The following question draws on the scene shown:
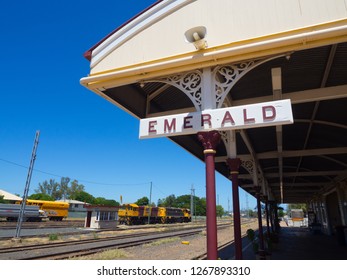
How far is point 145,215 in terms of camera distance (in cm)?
4412

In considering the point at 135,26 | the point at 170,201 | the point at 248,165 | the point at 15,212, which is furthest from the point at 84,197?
the point at 135,26

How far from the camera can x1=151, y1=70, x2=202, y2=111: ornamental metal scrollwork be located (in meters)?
4.70

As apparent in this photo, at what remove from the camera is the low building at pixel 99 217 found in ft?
98.6

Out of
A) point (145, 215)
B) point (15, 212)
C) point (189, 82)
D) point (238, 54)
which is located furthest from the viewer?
point (145, 215)

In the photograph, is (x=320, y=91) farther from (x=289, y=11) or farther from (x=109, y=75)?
(x=109, y=75)

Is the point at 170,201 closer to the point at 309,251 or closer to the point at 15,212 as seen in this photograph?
the point at 15,212

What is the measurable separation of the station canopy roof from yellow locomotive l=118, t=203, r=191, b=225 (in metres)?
35.9

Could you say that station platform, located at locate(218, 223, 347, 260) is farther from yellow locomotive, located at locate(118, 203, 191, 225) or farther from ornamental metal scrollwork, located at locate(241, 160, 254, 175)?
yellow locomotive, located at locate(118, 203, 191, 225)

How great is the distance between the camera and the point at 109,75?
17.4ft

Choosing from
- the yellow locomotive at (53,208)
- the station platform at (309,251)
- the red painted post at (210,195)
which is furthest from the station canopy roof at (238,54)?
the yellow locomotive at (53,208)

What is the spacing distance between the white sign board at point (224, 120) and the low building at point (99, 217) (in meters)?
28.0

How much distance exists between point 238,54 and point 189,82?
3.29 feet
